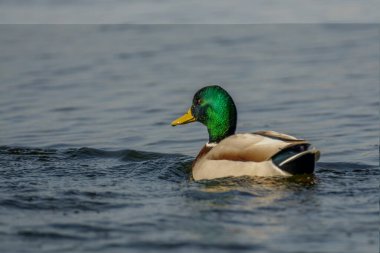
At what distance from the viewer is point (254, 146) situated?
9.84 meters

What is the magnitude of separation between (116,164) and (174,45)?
8.09 m

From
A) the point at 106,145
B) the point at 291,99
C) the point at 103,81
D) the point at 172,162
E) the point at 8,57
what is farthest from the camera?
the point at 8,57

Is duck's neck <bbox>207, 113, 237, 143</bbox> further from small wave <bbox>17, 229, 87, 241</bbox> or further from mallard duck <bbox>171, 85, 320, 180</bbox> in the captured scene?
small wave <bbox>17, 229, 87, 241</bbox>

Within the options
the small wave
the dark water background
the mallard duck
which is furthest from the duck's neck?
the small wave

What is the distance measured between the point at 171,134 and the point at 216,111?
2.42 m

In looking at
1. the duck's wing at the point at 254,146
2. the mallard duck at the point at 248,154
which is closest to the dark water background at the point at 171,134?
the mallard duck at the point at 248,154

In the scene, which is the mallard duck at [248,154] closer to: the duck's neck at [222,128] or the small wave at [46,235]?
the duck's neck at [222,128]

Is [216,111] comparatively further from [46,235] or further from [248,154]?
[46,235]

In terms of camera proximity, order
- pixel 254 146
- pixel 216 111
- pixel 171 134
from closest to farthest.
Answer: pixel 254 146 → pixel 216 111 → pixel 171 134

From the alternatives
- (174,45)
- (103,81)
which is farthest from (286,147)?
(174,45)

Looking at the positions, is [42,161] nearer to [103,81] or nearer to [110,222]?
[110,222]

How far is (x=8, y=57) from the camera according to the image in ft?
60.4

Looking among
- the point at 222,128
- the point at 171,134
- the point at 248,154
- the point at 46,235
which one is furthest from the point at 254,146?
the point at 171,134

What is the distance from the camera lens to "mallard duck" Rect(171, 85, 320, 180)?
9.70 metres
